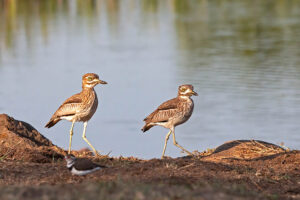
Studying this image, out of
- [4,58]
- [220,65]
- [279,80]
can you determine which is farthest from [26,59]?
[279,80]

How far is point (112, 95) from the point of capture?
2131 centimetres

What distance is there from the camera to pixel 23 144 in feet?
37.2

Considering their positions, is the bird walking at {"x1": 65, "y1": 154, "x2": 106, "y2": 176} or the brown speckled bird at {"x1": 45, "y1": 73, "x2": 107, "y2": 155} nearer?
the bird walking at {"x1": 65, "y1": 154, "x2": 106, "y2": 176}

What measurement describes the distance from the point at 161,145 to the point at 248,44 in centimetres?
1566

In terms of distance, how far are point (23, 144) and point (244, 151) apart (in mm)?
3643

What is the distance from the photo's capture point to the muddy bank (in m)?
6.94

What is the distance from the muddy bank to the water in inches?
190

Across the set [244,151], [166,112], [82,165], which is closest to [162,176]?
[82,165]

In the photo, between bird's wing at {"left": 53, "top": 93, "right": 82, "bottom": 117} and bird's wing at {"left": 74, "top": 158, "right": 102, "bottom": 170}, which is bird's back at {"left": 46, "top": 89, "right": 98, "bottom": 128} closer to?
bird's wing at {"left": 53, "top": 93, "right": 82, "bottom": 117}

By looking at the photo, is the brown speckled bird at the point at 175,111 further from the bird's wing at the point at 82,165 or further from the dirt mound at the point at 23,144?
the bird's wing at the point at 82,165

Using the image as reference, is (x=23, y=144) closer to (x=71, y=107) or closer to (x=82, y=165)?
(x=71, y=107)

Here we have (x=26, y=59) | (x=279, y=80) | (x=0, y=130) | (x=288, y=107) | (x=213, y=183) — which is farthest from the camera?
(x=26, y=59)

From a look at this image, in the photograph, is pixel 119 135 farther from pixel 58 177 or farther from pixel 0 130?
pixel 58 177

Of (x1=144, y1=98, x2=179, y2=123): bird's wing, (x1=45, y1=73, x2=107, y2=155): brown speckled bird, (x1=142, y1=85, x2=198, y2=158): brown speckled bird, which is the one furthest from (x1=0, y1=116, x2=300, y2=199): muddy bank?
(x1=144, y1=98, x2=179, y2=123): bird's wing
